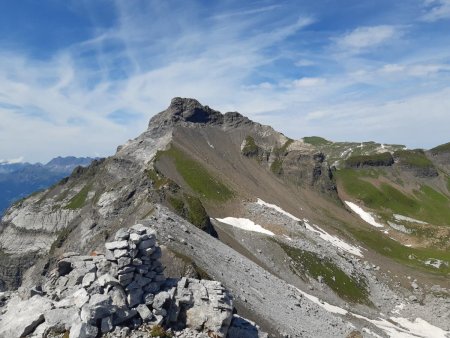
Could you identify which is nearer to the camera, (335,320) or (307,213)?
(335,320)

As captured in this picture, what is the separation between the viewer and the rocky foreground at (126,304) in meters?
27.4

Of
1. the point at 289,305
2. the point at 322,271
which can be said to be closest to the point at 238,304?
the point at 289,305

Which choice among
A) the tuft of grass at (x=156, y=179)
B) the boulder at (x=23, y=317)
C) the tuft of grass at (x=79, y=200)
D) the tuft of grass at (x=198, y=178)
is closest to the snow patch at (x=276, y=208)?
the tuft of grass at (x=198, y=178)

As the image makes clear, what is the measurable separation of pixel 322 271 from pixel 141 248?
7316 centimetres

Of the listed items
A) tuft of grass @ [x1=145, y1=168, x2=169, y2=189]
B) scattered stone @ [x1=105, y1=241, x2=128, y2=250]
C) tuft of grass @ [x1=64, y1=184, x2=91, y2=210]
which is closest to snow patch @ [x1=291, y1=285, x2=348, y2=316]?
tuft of grass @ [x1=145, y1=168, x2=169, y2=189]

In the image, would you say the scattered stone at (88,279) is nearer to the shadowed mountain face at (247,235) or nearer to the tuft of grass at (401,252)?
the shadowed mountain face at (247,235)

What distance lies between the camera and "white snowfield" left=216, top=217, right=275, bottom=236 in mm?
110500

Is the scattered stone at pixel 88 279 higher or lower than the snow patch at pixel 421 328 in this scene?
higher

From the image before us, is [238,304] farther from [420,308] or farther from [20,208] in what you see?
[20,208]

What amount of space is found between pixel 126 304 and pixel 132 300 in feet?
1.48

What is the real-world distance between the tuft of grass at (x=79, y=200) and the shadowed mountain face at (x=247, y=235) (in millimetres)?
580

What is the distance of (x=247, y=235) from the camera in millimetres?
100375

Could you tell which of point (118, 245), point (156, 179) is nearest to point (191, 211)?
point (156, 179)

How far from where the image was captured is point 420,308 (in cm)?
9862
